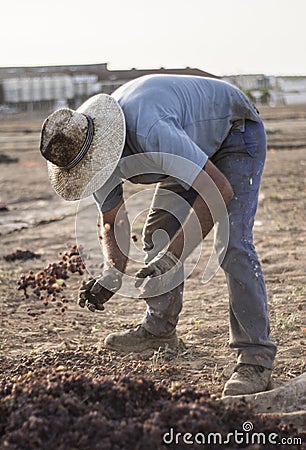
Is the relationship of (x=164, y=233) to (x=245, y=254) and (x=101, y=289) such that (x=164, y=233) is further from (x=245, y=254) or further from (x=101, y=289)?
(x=245, y=254)

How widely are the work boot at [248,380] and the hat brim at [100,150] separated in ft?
4.38

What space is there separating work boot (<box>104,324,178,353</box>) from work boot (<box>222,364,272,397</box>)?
799 millimetres

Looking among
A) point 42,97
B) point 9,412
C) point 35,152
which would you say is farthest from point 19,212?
point 42,97

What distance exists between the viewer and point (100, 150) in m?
3.87

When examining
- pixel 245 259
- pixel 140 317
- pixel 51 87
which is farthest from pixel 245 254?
pixel 51 87

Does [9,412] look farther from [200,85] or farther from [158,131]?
[200,85]

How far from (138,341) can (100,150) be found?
1.60 metres

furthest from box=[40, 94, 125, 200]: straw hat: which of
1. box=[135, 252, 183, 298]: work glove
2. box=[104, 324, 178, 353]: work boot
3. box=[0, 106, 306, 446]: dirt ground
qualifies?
box=[104, 324, 178, 353]: work boot

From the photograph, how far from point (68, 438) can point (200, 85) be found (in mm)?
2206

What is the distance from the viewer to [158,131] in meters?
3.64

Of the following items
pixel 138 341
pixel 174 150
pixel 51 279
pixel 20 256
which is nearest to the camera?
pixel 174 150

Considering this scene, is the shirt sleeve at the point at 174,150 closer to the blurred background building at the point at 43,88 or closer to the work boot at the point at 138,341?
the work boot at the point at 138,341

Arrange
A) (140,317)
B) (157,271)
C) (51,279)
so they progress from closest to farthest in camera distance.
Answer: (157,271)
(140,317)
(51,279)

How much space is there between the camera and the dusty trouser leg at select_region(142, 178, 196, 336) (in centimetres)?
456
